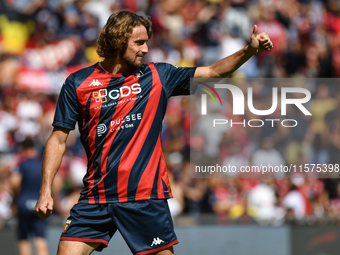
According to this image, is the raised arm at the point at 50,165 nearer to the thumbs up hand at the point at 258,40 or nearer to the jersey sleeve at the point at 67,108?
the jersey sleeve at the point at 67,108

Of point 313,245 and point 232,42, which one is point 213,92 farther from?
point 232,42

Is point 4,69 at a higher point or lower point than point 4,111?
higher

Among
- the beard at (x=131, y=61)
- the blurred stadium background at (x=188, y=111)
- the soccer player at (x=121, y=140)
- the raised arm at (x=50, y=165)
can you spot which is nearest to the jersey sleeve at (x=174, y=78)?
the soccer player at (x=121, y=140)

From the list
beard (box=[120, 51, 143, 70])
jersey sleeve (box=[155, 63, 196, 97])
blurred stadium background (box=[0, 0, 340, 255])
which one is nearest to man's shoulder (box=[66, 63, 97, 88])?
beard (box=[120, 51, 143, 70])

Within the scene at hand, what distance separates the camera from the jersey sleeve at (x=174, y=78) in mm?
4020

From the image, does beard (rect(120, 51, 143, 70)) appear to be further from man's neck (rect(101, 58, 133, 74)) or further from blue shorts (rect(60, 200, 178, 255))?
blue shorts (rect(60, 200, 178, 255))

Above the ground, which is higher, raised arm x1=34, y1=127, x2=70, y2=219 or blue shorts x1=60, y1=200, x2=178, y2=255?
raised arm x1=34, y1=127, x2=70, y2=219

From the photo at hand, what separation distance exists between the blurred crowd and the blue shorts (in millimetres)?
3287

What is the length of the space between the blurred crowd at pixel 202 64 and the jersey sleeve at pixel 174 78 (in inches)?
113

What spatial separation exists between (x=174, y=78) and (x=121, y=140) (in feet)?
2.07

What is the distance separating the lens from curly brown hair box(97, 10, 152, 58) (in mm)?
3898

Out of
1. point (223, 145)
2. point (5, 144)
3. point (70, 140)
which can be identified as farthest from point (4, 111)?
point (223, 145)

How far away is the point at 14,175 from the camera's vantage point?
8.33 meters

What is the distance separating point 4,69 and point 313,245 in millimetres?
6806
